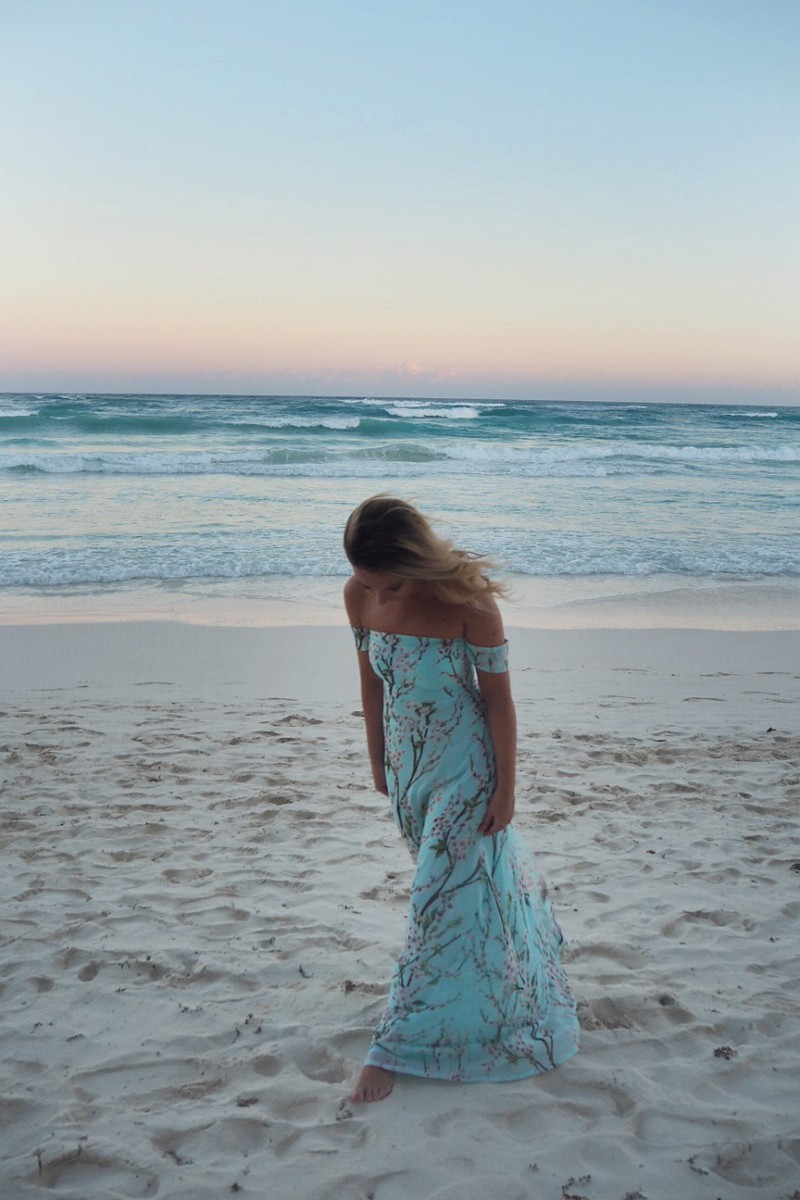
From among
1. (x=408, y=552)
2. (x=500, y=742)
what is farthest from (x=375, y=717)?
(x=408, y=552)

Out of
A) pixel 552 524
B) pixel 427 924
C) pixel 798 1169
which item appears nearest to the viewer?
pixel 798 1169

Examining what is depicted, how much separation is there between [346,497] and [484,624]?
56.2 feet

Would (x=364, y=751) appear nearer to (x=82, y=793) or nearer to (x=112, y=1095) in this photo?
(x=82, y=793)

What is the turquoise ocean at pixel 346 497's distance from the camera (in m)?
11.8

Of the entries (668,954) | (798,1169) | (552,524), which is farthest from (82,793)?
(552,524)

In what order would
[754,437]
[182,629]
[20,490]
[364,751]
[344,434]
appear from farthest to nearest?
1. [754,437]
2. [344,434]
3. [20,490]
4. [182,629]
5. [364,751]

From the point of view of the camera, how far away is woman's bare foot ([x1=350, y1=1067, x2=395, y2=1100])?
8.64 feet

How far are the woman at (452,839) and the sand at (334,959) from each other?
135mm

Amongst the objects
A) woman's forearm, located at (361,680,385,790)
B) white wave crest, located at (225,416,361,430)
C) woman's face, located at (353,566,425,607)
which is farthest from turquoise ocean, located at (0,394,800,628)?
woman's forearm, located at (361,680,385,790)

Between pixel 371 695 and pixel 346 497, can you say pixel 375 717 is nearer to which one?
pixel 371 695

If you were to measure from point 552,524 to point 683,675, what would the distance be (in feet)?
28.8

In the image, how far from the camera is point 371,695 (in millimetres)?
2840

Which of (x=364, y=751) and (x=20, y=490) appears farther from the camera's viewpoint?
(x=20, y=490)

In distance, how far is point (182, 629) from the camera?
8.69m
